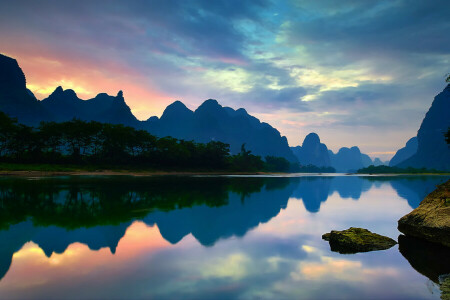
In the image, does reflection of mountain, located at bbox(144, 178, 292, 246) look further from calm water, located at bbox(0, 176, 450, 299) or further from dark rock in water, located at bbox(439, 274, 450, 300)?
dark rock in water, located at bbox(439, 274, 450, 300)

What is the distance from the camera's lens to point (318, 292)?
20.0 feet

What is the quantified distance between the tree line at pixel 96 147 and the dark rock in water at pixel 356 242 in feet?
231

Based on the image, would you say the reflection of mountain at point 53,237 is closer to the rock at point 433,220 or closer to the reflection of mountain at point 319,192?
the rock at point 433,220

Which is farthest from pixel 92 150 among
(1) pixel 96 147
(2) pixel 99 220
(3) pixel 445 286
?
(3) pixel 445 286

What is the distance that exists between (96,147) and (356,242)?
80.4 meters

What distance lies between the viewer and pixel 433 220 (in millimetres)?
10531

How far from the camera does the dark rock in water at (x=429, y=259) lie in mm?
6886

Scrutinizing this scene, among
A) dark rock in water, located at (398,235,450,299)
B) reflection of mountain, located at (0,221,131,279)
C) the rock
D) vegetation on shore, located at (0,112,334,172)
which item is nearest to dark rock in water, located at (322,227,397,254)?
dark rock in water, located at (398,235,450,299)

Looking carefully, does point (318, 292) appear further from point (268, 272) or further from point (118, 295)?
point (118, 295)

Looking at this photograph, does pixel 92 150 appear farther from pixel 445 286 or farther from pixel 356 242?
pixel 445 286

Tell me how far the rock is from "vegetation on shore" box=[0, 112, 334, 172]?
6585cm

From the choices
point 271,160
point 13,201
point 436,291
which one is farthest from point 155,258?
point 271,160

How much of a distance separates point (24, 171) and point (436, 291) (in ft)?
215

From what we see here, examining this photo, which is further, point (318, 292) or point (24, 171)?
point (24, 171)
